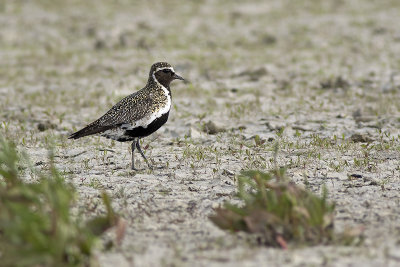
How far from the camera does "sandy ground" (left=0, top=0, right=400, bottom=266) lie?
531cm

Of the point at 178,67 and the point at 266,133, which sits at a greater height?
the point at 178,67

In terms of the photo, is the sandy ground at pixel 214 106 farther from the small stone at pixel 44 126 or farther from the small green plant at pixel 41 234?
the small green plant at pixel 41 234

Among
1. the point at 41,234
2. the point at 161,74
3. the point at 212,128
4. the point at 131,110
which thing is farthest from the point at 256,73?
the point at 41,234

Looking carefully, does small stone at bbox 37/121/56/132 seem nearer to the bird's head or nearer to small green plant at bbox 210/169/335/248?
the bird's head

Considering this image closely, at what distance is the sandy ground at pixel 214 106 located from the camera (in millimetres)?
5309

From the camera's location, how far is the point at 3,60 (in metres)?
16.2

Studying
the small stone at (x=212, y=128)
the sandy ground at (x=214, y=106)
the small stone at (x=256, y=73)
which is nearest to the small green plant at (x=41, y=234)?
the sandy ground at (x=214, y=106)

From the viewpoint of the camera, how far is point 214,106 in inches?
456

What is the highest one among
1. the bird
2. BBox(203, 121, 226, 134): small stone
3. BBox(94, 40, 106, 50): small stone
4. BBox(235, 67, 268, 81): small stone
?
BBox(94, 40, 106, 50): small stone

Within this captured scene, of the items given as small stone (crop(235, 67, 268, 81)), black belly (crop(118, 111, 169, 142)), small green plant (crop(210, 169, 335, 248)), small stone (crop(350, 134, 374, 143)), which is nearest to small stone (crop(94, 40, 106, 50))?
small stone (crop(235, 67, 268, 81))

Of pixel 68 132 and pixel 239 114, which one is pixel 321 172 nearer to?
pixel 239 114

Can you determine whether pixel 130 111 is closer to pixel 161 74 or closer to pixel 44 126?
pixel 161 74

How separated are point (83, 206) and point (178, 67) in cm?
958

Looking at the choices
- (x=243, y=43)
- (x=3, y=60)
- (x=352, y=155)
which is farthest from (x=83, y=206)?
(x=243, y=43)
